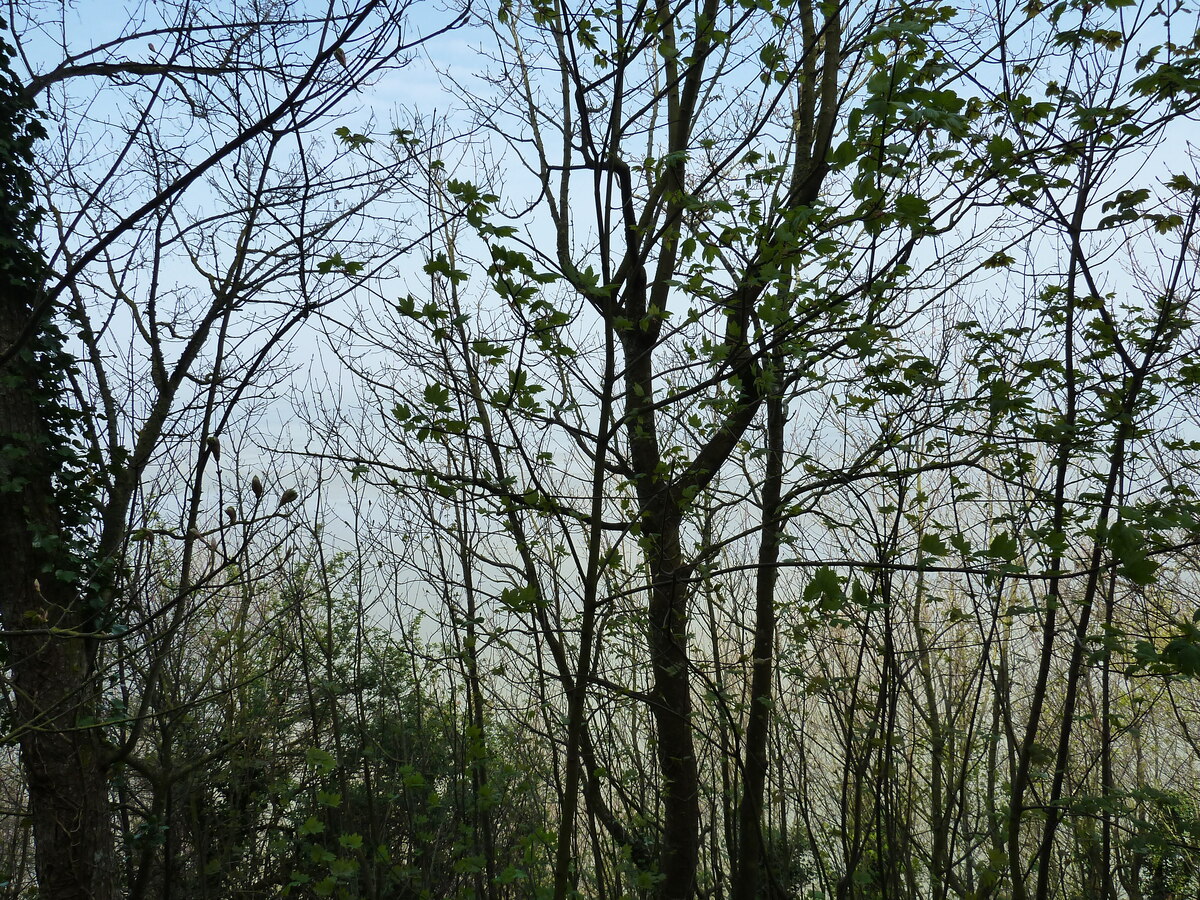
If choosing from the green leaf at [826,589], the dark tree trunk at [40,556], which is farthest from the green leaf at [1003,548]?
the dark tree trunk at [40,556]

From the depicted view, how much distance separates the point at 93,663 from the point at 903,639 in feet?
14.5

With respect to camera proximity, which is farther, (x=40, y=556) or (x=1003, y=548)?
(x=40, y=556)

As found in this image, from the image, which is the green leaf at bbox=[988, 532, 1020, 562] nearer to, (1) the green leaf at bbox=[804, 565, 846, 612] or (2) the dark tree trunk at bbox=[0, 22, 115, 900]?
(1) the green leaf at bbox=[804, 565, 846, 612]

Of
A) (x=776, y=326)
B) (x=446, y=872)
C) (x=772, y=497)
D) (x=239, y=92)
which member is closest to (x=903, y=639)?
(x=772, y=497)

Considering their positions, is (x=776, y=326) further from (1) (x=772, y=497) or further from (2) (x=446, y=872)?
(2) (x=446, y=872)

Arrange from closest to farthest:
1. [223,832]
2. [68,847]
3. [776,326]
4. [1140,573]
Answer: [1140,573]
[776,326]
[68,847]
[223,832]

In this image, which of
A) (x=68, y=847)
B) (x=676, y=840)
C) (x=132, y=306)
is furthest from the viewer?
(x=132, y=306)

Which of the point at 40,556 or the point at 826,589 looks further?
the point at 40,556

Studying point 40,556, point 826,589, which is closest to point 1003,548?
point 826,589

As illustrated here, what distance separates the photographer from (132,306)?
215 inches

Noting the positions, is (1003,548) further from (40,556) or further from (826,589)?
(40,556)

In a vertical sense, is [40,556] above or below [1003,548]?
above

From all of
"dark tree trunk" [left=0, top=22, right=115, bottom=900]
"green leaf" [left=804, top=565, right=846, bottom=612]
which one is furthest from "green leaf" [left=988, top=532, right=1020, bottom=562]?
"dark tree trunk" [left=0, top=22, right=115, bottom=900]

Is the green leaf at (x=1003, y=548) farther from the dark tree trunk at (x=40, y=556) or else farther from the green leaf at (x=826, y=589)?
the dark tree trunk at (x=40, y=556)
